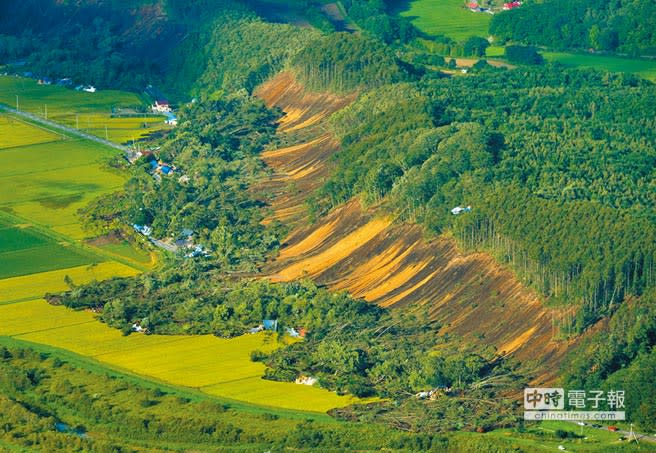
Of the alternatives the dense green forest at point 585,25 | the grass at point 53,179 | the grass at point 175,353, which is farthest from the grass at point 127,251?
the dense green forest at point 585,25

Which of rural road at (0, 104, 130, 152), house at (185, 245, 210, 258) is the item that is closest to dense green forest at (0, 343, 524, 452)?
house at (185, 245, 210, 258)

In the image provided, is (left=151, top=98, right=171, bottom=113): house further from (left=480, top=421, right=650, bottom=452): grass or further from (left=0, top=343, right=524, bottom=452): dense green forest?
(left=480, top=421, right=650, bottom=452): grass

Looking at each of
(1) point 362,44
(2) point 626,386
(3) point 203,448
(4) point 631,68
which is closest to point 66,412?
(3) point 203,448

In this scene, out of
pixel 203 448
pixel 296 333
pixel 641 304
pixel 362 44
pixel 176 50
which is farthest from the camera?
pixel 176 50

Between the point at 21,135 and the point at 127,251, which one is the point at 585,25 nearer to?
the point at 21,135

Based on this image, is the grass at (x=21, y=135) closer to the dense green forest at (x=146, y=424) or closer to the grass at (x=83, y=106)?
the grass at (x=83, y=106)

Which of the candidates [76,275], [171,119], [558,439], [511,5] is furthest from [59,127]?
[558,439]

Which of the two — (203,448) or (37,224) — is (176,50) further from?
(203,448)
